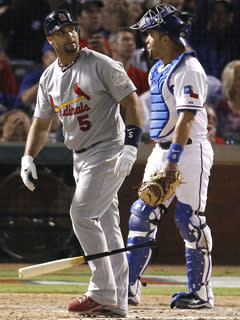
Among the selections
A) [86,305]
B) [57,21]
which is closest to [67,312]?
[86,305]

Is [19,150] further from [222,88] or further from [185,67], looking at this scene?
[185,67]

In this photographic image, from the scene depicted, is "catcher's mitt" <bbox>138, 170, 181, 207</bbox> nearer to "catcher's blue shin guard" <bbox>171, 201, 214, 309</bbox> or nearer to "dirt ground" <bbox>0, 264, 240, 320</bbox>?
"catcher's blue shin guard" <bbox>171, 201, 214, 309</bbox>

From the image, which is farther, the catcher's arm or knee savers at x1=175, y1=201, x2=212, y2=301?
knee savers at x1=175, y1=201, x2=212, y2=301

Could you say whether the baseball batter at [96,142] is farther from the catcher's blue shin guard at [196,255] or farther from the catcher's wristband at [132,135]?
the catcher's blue shin guard at [196,255]

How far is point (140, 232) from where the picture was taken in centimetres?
533

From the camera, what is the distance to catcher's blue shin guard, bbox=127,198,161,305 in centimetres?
532

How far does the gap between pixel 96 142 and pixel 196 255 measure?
1.14 meters

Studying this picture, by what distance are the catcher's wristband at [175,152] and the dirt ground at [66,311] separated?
99 centimetres

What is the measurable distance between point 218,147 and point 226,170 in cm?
37

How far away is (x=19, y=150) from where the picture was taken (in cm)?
889

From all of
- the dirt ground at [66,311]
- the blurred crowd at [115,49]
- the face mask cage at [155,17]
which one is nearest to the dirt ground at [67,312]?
the dirt ground at [66,311]

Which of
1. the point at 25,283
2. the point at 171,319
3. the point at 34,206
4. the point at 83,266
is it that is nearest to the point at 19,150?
the point at 34,206

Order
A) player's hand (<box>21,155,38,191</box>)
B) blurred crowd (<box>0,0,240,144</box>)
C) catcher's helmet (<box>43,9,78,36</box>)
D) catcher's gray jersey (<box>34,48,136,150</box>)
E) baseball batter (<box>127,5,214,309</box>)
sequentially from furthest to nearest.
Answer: blurred crowd (<box>0,0,240,144</box>)
baseball batter (<box>127,5,214,309</box>)
player's hand (<box>21,155,38,191</box>)
catcher's helmet (<box>43,9,78,36</box>)
catcher's gray jersey (<box>34,48,136,150</box>)

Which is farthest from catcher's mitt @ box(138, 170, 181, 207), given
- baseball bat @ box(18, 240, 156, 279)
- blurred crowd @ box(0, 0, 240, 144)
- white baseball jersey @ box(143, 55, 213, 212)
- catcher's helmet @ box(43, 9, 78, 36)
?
blurred crowd @ box(0, 0, 240, 144)
